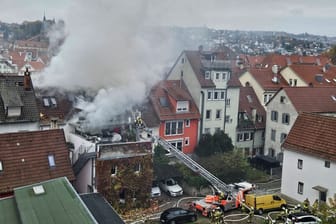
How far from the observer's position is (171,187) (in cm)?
3366

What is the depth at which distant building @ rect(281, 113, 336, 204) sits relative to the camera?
30516 millimetres

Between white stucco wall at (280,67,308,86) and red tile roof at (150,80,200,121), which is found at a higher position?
white stucco wall at (280,67,308,86)

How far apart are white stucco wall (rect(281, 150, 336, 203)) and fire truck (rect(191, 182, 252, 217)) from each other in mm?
4204

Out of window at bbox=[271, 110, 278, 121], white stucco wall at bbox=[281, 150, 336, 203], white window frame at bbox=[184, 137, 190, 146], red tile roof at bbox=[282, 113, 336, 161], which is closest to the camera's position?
white stucco wall at bbox=[281, 150, 336, 203]

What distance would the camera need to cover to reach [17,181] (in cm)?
2459

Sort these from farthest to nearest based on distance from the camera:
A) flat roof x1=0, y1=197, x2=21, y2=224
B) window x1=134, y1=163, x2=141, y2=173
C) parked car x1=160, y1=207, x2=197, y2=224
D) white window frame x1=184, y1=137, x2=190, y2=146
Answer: white window frame x1=184, y1=137, x2=190, y2=146
window x1=134, y1=163, x2=141, y2=173
parked car x1=160, y1=207, x2=197, y2=224
flat roof x1=0, y1=197, x2=21, y2=224

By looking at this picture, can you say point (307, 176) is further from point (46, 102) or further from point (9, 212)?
point (9, 212)

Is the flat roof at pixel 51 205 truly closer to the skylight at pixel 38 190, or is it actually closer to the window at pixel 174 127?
the skylight at pixel 38 190

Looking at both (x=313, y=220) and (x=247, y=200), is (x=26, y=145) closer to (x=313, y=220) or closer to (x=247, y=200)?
(x=247, y=200)

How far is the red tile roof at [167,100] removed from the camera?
41.7m

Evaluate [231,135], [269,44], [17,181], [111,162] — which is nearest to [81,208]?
[17,181]

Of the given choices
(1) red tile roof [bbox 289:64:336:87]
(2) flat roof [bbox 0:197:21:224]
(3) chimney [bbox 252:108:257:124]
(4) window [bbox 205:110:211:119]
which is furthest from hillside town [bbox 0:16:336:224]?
(1) red tile roof [bbox 289:64:336:87]

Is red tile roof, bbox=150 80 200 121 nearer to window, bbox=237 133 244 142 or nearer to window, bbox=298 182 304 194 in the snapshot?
window, bbox=237 133 244 142

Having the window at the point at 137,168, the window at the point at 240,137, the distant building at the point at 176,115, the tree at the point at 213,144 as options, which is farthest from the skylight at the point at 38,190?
the window at the point at 240,137
